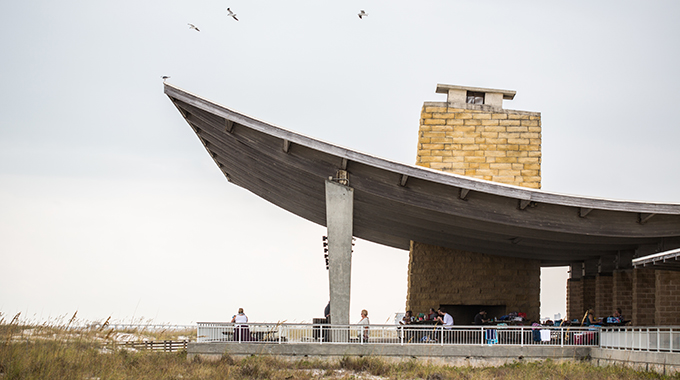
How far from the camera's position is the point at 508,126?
23.0m

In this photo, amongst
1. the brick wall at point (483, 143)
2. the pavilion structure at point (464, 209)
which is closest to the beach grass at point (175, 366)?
the pavilion structure at point (464, 209)

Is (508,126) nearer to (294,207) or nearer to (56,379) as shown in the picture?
(294,207)

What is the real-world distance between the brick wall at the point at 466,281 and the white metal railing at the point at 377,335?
17.3 ft

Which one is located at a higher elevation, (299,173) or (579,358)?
(299,173)

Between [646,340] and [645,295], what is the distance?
676 centimetres

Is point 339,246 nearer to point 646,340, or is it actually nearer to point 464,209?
point 464,209

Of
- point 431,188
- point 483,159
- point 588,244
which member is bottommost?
point 588,244

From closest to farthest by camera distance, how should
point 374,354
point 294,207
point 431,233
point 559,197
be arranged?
point 374,354
point 559,197
point 431,233
point 294,207

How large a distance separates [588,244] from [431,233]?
5134 millimetres

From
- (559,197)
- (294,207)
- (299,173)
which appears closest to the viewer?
(559,197)

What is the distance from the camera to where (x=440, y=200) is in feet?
56.4

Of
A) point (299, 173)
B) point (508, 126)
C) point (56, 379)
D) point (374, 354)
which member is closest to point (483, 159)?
point (508, 126)

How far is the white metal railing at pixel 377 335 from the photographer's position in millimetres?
15734

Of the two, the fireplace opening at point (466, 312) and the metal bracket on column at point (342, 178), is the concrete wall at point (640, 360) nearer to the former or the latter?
the fireplace opening at point (466, 312)
